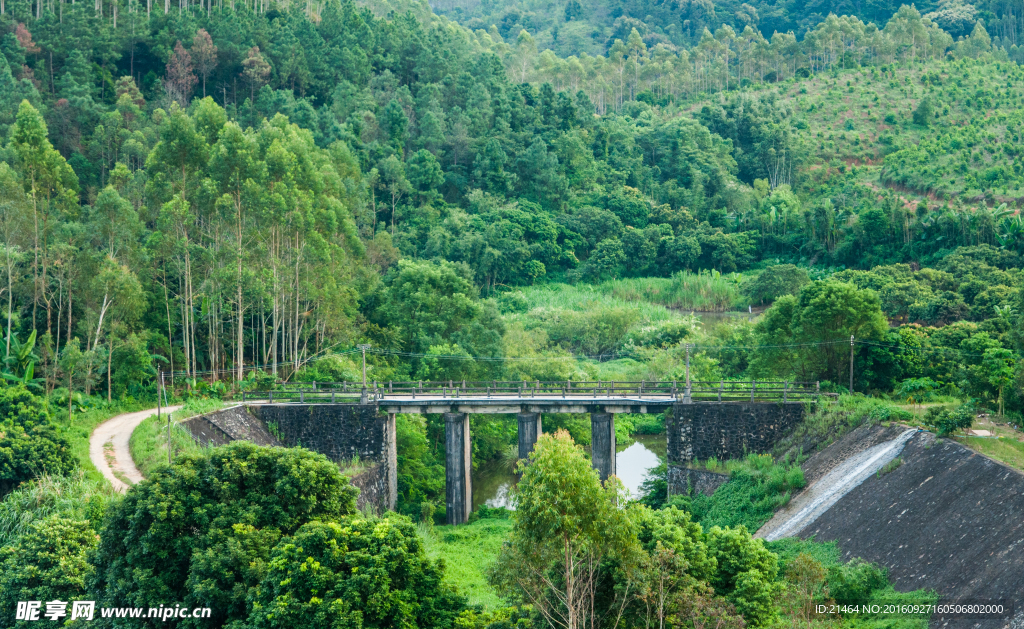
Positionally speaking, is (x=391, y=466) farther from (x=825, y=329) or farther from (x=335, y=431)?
(x=825, y=329)

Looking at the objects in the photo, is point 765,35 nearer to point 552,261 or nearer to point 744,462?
point 552,261

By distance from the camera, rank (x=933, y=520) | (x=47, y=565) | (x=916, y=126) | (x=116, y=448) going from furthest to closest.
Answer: (x=916, y=126) < (x=116, y=448) < (x=933, y=520) < (x=47, y=565)

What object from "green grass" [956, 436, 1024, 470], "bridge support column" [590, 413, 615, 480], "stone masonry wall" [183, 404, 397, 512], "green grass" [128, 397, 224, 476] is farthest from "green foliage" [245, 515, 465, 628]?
"bridge support column" [590, 413, 615, 480]

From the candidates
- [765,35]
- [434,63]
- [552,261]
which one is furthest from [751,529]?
[765,35]

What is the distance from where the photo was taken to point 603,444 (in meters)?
44.7

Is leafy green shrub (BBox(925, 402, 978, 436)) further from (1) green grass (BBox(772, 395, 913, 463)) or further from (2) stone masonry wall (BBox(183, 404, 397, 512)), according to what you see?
(2) stone masonry wall (BBox(183, 404, 397, 512))

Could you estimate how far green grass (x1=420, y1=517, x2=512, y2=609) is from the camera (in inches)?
1455

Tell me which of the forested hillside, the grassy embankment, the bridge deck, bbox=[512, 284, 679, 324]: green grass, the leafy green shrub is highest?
the forested hillside

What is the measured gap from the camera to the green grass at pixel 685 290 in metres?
76.2

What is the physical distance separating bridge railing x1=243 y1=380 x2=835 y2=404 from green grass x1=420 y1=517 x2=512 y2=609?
18.0 ft

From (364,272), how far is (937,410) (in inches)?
1339

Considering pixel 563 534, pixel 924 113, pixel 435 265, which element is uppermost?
pixel 924 113

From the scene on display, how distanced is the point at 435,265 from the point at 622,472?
18824mm

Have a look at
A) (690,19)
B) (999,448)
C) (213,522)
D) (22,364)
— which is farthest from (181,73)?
(690,19)
